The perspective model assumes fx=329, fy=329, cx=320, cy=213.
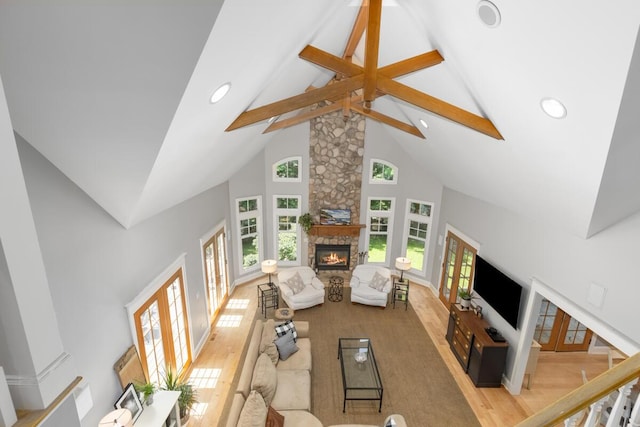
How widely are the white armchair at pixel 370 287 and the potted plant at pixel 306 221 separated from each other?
1.74 m

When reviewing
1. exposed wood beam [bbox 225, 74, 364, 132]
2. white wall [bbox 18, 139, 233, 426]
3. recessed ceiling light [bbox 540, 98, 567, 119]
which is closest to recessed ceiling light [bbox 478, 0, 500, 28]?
recessed ceiling light [bbox 540, 98, 567, 119]

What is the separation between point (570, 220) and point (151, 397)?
5.42 metres

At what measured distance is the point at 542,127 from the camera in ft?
9.59

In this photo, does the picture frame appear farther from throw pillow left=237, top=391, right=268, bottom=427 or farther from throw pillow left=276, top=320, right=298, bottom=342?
throw pillow left=276, top=320, right=298, bottom=342

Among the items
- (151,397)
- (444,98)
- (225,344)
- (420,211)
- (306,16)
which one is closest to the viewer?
(306,16)

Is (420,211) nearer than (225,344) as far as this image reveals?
No

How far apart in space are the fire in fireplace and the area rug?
1443mm

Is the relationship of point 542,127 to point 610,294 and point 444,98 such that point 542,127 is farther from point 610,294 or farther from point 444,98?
point 610,294

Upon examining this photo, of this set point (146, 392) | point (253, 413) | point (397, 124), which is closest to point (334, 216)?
point (397, 124)

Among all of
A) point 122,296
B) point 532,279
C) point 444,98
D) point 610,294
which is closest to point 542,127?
point 444,98

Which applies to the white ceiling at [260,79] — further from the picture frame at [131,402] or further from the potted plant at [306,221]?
the potted plant at [306,221]

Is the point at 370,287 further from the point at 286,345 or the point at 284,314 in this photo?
the point at 286,345

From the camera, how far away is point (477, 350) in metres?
5.45

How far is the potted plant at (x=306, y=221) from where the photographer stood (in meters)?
8.80
